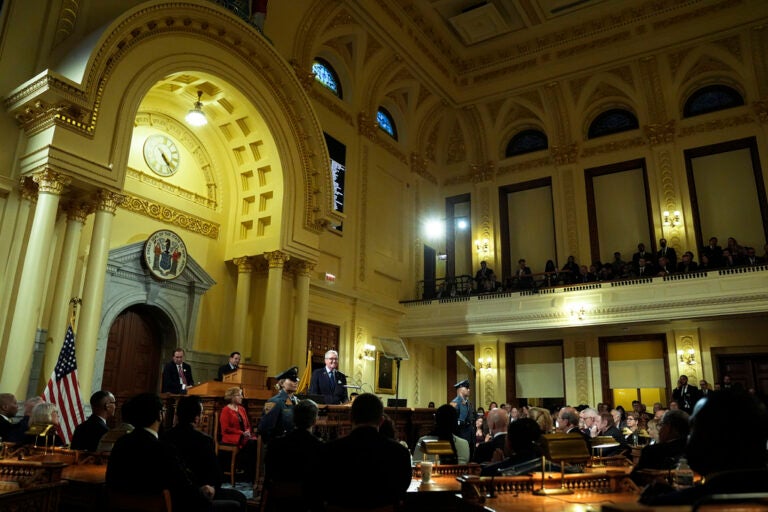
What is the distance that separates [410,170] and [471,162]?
97.8 inches

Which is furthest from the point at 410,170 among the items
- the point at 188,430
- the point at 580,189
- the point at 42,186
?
Answer: the point at 188,430

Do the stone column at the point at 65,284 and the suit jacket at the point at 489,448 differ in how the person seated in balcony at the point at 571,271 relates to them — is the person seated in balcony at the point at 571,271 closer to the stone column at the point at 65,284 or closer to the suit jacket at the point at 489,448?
the suit jacket at the point at 489,448

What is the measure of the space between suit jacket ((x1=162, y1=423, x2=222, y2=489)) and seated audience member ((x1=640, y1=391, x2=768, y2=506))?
9.68ft

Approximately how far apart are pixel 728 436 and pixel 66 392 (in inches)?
293

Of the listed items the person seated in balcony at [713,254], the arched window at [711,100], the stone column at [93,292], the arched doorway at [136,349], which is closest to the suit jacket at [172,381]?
the stone column at [93,292]

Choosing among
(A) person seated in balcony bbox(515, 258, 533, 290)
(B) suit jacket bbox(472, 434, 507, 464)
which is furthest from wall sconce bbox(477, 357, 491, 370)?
(B) suit jacket bbox(472, 434, 507, 464)

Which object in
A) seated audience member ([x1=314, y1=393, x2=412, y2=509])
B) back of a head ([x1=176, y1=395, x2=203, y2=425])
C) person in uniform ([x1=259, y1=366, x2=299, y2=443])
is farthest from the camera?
person in uniform ([x1=259, y1=366, x2=299, y2=443])

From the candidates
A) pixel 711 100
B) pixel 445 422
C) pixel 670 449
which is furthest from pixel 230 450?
pixel 711 100

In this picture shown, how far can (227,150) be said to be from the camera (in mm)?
13125

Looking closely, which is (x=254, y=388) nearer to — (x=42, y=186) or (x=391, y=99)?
(x=42, y=186)

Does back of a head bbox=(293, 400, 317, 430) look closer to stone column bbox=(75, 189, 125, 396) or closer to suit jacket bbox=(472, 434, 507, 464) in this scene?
suit jacket bbox=(472, 434, 507, 464)

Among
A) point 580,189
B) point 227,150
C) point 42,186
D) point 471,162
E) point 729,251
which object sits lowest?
point 42,186

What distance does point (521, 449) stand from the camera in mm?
4453

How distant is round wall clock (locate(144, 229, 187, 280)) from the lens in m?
11.0
